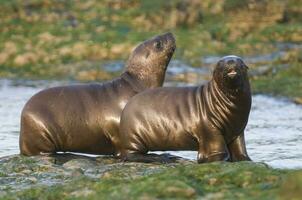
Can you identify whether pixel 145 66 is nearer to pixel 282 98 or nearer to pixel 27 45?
pixel 282 98

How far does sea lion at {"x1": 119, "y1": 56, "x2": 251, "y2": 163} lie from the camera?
10.5 metres

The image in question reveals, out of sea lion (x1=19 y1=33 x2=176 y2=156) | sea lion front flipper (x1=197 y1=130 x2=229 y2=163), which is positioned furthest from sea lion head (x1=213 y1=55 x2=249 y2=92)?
sea lion (x1=19 y1=33 x2=176 y2=156)

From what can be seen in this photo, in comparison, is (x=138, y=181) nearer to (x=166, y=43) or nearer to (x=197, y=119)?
(x=197, y=119)

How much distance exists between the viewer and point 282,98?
18953 millimetres

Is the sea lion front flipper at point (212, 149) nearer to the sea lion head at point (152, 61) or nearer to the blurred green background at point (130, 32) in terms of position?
the sea lion head at point (152, 61)

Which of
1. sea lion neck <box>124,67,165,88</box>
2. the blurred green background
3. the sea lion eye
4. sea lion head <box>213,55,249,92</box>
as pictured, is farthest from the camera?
the blurred green background

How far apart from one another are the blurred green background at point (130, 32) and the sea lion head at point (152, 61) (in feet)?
30.5

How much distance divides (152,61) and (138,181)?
417cm

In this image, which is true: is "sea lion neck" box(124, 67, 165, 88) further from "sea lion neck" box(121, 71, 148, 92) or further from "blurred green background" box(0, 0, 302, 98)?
"blurred green background" box(0, 0, 302, 98)

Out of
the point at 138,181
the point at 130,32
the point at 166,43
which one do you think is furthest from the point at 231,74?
the point at 130,32

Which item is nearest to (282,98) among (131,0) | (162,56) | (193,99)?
(162,56)

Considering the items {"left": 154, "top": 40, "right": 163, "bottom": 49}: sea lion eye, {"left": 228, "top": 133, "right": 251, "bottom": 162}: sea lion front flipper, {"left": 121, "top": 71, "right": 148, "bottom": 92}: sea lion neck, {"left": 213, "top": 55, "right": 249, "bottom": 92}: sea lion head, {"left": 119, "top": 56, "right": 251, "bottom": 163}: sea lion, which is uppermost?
{"left": 154, "top": 40, "right": 163, "bottom": 49}: sea lion eye

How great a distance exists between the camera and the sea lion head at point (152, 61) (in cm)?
1208

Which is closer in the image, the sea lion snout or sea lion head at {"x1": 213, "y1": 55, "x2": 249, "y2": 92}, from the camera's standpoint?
sea lion head at {"x1": 213, "y1": 55, "x2": 249, "y2": 92}
